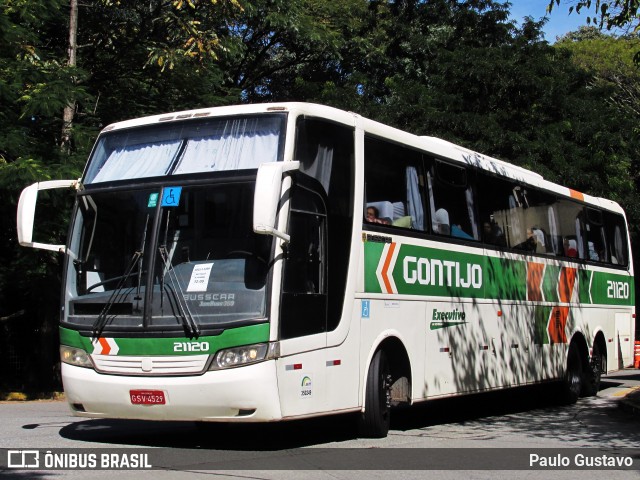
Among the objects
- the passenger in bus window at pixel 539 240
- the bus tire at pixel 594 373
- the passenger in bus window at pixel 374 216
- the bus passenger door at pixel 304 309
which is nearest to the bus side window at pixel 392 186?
the passenger in bus window at pixel 374 216

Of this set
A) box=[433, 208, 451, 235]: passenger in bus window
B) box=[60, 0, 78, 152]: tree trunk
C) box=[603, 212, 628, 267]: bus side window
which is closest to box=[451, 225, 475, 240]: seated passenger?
box=[433, 208, 451, 235]: passenger in bus window

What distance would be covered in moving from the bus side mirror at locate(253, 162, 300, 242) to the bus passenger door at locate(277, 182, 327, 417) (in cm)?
87

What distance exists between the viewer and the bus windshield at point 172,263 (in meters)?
8.79

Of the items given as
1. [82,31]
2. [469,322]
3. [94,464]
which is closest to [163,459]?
[94,464]

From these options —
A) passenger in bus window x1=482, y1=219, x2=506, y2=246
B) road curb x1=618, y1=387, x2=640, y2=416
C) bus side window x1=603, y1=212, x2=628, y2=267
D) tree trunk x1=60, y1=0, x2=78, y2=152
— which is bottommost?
road curb x1=618, y1=387, x2=640, y2=416

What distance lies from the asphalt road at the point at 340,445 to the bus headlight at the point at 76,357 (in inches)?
33.3

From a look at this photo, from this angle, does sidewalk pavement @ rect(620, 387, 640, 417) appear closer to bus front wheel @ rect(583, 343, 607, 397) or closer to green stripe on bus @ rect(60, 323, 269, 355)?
bus front wheel @ rect(583, 343, 607, 397)

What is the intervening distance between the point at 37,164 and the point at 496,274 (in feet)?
26.9

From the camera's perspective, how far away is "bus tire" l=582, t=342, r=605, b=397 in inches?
687

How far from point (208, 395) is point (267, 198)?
6.74 feet

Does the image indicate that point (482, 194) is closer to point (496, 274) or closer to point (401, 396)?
point (496, 274)

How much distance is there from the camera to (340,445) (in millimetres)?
9891

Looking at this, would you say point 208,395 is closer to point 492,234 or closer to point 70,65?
point 492,234

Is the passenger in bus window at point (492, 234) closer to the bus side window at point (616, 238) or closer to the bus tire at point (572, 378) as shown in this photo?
the bus tire at point (572, 378)
